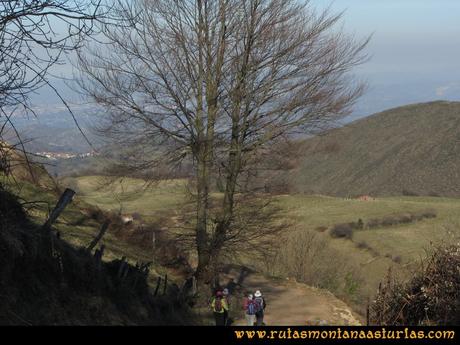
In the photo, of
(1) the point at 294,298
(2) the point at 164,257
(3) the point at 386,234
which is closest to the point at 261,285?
(1) the point at 294,298

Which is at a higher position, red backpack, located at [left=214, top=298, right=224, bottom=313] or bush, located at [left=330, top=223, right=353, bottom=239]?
red backpack, located at [left=214, top=298, right=224, bottom=313]

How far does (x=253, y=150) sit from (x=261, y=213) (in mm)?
1988

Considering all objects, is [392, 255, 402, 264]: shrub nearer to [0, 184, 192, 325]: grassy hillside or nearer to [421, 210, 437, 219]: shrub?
[421, 210, 437, 219]: shrub

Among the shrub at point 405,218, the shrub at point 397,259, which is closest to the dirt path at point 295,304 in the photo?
the shrub at point 397,259

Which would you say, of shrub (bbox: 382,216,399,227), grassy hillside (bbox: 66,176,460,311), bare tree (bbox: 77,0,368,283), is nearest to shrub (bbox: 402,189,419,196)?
grassy hillside (bbox: 66,176,460,311)

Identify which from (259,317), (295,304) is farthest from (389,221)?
→ (259,317)

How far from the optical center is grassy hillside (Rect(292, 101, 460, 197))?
69438 millimetres

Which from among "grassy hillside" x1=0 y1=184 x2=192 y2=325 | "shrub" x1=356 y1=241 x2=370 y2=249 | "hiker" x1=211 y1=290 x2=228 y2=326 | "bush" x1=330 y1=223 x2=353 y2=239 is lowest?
"shrub" x1=356 y1=241 x2=370 y2=249

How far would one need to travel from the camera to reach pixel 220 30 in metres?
13.5

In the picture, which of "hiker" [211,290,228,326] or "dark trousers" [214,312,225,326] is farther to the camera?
"dark trousers" [214,312,225,326]

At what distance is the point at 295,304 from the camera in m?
16.6

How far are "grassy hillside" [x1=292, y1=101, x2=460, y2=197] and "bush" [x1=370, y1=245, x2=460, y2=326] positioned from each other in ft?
174

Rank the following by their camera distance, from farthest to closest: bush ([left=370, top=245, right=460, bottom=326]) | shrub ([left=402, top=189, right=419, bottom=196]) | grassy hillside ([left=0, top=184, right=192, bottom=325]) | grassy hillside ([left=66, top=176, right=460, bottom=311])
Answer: shrub ([left=402, top=189, right=419, bottom=196]) → grassy hillside ([left=66, top=176, right=460, bottom=311]) → bush ([left=370, top=245, right=460, bottom=326]) → grassy hillside ([left=0, top=184, right=192, bottom=325])
